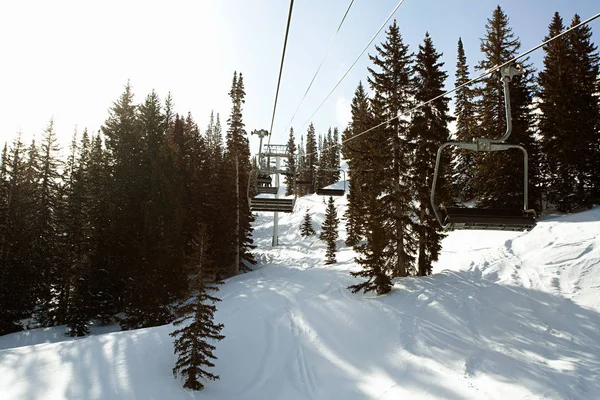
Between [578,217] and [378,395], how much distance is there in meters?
19.4

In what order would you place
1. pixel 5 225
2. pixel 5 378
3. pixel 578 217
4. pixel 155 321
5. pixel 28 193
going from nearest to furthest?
pixel 5 378, pixel 155 321, pixel 578 217, pixel 5 225, pixel 28 193

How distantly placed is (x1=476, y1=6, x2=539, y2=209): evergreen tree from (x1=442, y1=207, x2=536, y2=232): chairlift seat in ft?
52.0

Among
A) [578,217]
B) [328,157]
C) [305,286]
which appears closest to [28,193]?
[305,286]

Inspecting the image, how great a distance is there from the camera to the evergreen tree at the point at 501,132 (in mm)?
23047

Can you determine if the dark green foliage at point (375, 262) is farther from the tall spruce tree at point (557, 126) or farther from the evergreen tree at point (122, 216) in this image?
the tall spruce tree at point (557, 126)

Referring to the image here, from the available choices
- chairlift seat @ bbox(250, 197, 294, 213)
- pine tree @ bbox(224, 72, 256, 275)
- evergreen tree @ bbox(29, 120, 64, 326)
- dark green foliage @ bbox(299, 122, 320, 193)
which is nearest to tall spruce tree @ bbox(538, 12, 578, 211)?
chairlift seat @ bbox(250, 197, 294, 213)

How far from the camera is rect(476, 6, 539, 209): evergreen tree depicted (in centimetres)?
2305

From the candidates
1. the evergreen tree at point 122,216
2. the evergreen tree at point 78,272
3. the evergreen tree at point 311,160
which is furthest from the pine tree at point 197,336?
the evergreen tree at point 311,160

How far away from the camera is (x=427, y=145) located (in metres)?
16.8

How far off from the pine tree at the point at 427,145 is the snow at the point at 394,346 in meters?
1.63

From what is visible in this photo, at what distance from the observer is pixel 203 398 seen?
8320 millimetres

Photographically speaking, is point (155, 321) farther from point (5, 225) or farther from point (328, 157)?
point (328, 157)

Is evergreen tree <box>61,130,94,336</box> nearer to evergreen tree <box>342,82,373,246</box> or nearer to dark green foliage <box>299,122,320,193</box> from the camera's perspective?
evergreen tree <box>342,82,373,246</box>

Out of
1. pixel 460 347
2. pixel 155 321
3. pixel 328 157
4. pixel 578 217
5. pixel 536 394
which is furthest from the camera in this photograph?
pixel 328 157
